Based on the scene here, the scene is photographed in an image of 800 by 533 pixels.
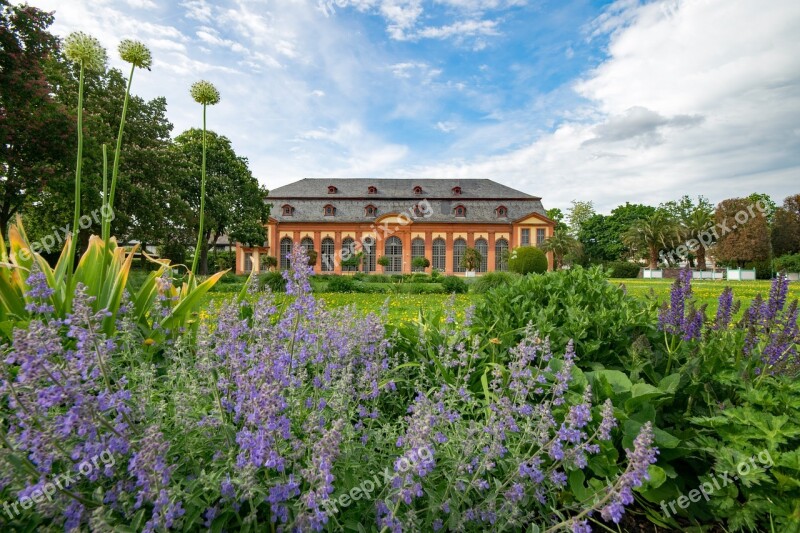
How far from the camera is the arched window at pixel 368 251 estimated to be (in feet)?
139

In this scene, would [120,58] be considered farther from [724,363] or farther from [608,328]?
[724,363]

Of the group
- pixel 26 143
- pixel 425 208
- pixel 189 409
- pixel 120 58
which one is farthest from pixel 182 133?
pixel 189 409

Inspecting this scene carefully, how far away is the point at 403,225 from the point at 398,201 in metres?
3.23

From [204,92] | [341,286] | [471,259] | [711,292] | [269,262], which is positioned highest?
[204,92]

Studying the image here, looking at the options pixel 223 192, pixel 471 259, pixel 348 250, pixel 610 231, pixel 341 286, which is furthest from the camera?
pixel 610 231

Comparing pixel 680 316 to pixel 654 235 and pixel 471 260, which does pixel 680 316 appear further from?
pixel 654 235

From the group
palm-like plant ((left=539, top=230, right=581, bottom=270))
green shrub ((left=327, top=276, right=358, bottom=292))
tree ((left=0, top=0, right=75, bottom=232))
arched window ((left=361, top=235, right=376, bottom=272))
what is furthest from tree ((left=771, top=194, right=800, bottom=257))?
tree ((left=0, top=0, right=75, bottom=232))

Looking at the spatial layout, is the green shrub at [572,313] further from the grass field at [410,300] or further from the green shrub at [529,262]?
the green shrub at [529,262]

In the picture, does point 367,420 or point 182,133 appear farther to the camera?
point 182,133

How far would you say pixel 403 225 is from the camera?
4309 centimetres

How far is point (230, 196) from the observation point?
1078 inches

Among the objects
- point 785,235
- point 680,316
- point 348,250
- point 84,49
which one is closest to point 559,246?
point 348,250

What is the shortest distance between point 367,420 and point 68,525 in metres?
1.21

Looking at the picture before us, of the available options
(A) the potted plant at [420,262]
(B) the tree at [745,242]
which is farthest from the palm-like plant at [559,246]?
(B) the tree at [745,242]
